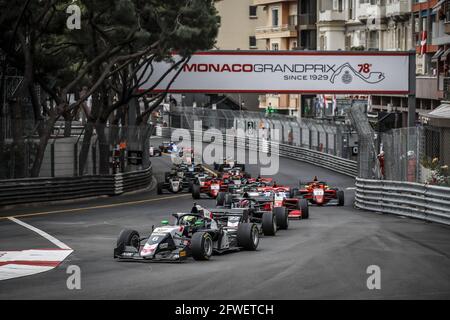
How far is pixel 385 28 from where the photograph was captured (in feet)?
213

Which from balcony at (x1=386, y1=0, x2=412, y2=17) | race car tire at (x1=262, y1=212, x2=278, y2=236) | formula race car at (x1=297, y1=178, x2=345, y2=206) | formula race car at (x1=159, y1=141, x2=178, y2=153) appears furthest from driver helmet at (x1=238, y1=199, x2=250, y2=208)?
formula race car at (x1=159, y1=141, x2=178, y2=153)

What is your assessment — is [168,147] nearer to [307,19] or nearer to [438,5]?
[307,19]

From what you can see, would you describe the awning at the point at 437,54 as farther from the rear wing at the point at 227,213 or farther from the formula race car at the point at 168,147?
the rear wing at the point at 227,213

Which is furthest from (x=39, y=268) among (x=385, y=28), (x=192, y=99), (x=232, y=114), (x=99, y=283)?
(x=192, y=99)

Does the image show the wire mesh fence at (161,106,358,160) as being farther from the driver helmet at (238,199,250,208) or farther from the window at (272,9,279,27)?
the driver helmet at (238,199,250,208)

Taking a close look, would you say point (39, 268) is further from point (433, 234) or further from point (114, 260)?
point (433, 234)

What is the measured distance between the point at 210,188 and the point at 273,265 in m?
18.5

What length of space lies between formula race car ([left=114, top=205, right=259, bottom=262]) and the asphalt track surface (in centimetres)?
21

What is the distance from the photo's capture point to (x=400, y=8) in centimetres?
5866

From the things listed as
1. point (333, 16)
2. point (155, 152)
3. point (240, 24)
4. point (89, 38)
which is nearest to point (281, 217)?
point (89, 38)

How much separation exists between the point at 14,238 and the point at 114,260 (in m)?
5.28

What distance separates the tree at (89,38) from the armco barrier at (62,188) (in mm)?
607

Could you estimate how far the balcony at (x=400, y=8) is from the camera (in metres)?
58.0
